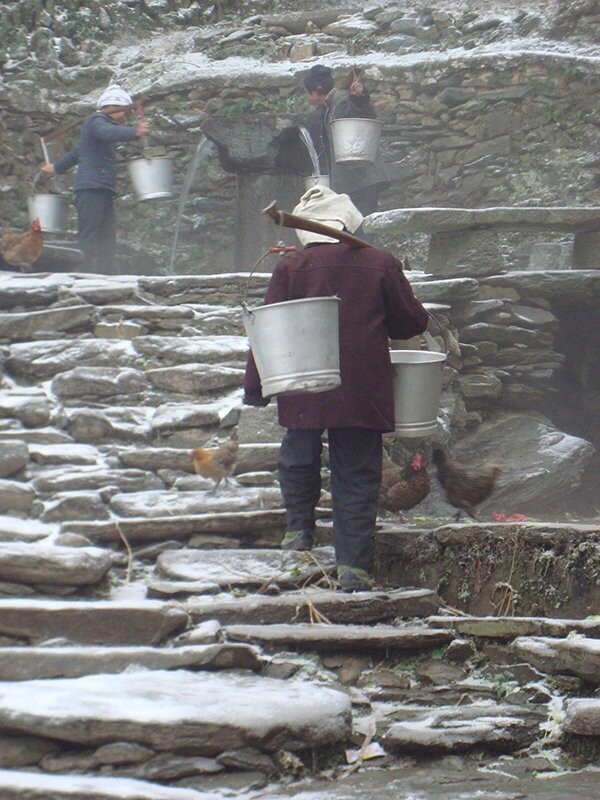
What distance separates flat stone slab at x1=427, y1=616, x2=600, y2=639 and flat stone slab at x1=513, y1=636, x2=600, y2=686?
0.08 meters

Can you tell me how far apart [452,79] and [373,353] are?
25.8 feet

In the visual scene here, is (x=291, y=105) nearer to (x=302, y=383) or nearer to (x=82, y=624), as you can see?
(x=302, y=383)

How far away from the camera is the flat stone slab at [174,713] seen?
11.0ft

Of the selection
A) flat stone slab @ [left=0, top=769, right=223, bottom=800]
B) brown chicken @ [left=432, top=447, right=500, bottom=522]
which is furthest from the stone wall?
flat stone slab @ [left=0, top=769, right=223, bottom=800]

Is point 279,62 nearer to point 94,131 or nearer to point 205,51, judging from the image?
point 205,51

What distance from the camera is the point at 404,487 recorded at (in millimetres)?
5906

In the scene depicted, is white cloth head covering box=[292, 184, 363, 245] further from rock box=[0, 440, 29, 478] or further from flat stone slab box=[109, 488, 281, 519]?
rock box=[0, 440, 29, 478]

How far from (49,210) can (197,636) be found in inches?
303

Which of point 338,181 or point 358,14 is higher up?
point 358,14

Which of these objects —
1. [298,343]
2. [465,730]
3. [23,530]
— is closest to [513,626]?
[465,730]

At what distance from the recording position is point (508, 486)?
23.4 ft

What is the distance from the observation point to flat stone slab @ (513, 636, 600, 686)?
12.9 ft

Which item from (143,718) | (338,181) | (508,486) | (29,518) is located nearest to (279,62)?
(338,181)

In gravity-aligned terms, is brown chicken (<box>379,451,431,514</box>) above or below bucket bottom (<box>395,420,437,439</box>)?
below
